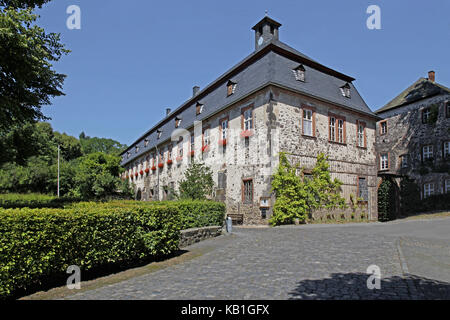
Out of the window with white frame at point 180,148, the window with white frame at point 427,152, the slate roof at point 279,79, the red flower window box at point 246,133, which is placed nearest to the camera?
the slate roof at point 279,79

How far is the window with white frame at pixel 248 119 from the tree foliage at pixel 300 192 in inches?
105

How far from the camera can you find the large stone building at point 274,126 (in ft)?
52.2

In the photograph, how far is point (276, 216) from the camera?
1492 centimetres

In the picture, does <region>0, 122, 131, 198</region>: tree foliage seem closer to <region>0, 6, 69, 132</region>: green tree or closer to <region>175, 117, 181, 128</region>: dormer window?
<region>175, 117, 181, 128</region>: dormer window

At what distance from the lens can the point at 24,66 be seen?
7836 mm

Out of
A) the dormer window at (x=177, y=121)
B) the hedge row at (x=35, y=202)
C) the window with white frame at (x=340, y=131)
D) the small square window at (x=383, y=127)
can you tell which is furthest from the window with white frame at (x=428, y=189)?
the hedge row at (x=35, y=202)

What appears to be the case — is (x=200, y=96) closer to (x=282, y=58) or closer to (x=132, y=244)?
(x=282, y=58)

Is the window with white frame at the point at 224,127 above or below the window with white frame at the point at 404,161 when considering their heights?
above

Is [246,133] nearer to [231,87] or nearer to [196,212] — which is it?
[231,87]

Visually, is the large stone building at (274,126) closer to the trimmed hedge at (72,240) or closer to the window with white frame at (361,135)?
the window with white frame at (361,135)

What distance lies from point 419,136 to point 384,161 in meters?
4.09

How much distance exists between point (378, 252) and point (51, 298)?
7.08 m

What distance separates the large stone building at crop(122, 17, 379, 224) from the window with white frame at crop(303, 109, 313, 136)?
6cm

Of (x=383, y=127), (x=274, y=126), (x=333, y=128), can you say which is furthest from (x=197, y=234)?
(x=383, y=127)
